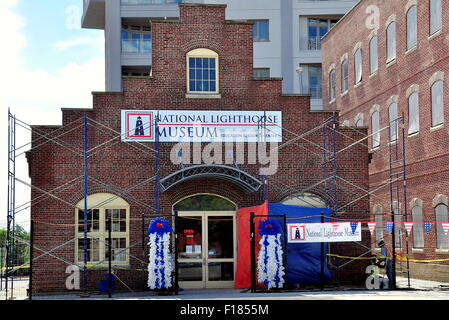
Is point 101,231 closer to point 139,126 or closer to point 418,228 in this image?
point 139,126

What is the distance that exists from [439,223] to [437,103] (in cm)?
448

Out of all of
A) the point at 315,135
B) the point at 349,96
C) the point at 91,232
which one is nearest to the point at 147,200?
the point at 91,232

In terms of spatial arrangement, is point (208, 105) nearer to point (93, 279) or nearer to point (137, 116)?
point (137, 116)

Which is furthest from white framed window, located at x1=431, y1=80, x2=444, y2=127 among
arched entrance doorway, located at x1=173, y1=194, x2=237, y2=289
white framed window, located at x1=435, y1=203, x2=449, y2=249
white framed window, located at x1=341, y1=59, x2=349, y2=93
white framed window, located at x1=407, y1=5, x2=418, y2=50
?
white framed window, located at x1=341, y1=59, x2=349, y2=93

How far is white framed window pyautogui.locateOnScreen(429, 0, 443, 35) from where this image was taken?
24.7 metres

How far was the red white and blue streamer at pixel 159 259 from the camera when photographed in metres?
19.3

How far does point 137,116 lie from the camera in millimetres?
21922

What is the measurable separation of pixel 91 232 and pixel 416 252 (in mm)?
13453

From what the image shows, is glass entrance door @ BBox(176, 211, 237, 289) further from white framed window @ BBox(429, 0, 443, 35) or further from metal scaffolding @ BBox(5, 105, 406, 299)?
white framed window @ BBox(429, 0, 443, 35)

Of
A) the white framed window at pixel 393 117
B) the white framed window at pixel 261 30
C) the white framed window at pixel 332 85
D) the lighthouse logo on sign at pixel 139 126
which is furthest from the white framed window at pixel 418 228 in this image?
the white framed window at pixel 261 30

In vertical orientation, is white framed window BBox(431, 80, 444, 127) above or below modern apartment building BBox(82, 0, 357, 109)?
below

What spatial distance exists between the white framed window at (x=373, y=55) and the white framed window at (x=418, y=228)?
799 centimetres

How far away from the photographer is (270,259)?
19.3 meters

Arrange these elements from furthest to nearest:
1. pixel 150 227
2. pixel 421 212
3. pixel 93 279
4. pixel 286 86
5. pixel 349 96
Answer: pixel 286 86
pixel 349 96
pixel 421 212
pixel 93 279
pixel 150 227
